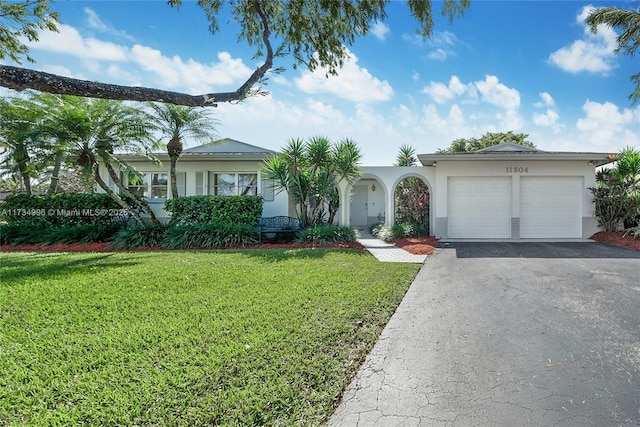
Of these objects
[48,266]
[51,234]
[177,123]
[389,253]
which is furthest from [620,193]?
[51,234]

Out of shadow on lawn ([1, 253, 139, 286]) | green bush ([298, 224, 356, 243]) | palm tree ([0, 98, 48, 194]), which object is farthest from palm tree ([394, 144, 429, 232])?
palm tree ([0, 98, 48, 194])

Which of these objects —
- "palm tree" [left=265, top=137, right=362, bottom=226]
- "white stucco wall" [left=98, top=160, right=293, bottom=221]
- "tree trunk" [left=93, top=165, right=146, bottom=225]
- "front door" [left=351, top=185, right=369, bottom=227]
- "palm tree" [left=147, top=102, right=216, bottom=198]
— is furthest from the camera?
"front door" [left=351, top=185, right=369, bottom=227]

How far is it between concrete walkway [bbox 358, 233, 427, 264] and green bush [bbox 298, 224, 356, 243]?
36.0 inches

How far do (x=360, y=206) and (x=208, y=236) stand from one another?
1153 cm

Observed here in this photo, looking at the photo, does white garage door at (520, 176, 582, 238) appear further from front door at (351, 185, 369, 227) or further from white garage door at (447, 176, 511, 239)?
front door at (351, 185, 369, 227)

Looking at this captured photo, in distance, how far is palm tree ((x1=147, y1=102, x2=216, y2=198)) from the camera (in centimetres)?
1194

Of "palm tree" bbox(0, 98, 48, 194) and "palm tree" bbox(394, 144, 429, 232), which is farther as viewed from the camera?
"palm tree" bbox(394, 144, 429, 232)

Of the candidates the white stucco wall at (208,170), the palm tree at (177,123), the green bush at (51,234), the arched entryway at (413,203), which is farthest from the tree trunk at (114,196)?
the arched entryway at (413,203)

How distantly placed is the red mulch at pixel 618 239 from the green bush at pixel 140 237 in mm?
16411

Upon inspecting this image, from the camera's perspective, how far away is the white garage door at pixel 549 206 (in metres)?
12.9

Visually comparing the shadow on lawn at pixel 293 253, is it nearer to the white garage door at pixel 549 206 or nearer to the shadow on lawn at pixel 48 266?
the shadow on lawn at pixel 48 266

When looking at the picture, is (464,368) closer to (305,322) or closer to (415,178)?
(305,322)

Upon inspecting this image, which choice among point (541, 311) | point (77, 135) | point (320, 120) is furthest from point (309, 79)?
point (77, 135)

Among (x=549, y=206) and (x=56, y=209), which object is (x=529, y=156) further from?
(x=56, y=209)
